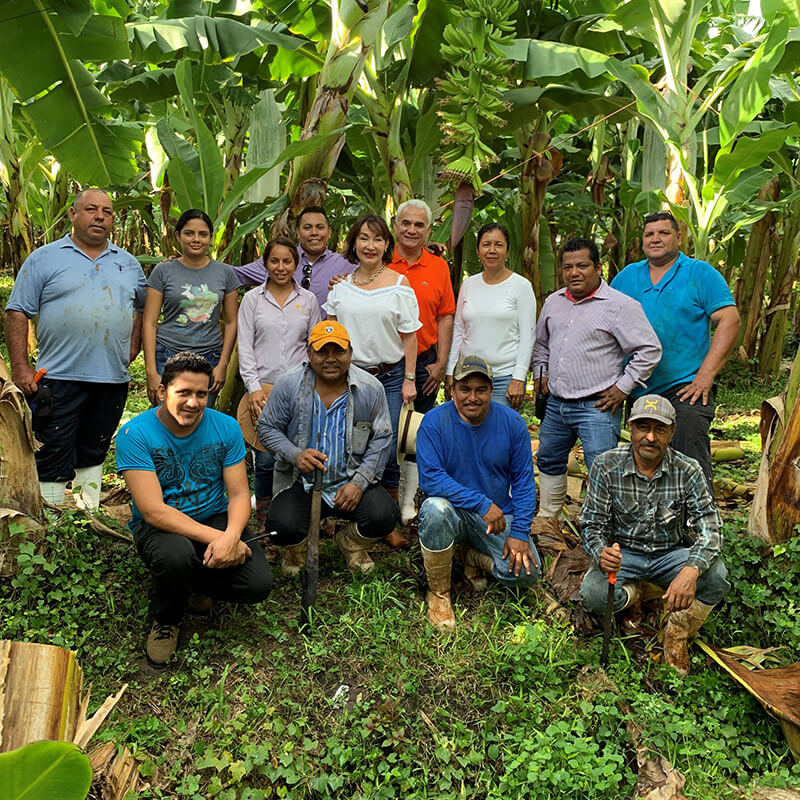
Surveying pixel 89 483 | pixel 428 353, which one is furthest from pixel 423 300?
pixel 89 483

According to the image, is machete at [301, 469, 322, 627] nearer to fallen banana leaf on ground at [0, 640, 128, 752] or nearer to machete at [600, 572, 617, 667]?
machete at [600, 572, 617, 667]

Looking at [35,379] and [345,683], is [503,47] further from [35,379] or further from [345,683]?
[345,683]

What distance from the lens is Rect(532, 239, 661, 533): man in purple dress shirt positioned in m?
3.58

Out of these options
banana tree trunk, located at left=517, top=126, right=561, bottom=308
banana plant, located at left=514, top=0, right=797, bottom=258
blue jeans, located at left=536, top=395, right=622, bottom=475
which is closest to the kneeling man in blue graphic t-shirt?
blue jeans, located at left=536, top=395, right=622, bottom=475

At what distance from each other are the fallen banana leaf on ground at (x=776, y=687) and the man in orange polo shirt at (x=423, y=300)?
172 centimetres

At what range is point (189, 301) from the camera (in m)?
3.80

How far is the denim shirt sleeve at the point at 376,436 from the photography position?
3500 millimetres

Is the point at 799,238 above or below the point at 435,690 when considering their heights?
above

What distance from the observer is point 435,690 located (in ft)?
9.62

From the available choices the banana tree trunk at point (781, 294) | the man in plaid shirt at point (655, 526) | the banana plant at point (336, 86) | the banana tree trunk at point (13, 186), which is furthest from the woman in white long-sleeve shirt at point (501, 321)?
the banana tree trunk at point (13, 186)

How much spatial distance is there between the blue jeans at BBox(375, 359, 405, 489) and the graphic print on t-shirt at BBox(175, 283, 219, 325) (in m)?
0.96

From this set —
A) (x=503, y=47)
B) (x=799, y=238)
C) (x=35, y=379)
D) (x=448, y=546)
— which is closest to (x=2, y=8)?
(x=35, y=379)

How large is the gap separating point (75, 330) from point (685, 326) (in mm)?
3014

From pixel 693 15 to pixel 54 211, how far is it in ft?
26.0
